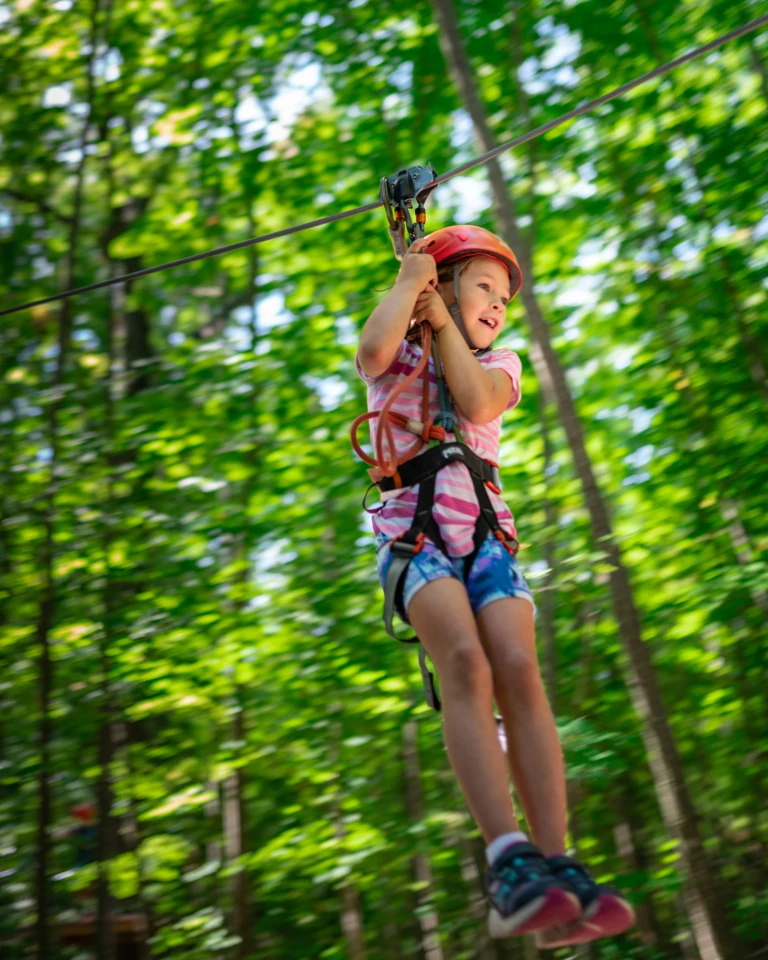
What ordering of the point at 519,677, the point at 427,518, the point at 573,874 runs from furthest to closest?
the point at 427,518, the point at 519,677, the point at 573,874

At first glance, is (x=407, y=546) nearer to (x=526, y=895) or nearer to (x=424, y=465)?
(x=424, y=465)

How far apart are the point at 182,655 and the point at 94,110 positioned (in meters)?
3.78

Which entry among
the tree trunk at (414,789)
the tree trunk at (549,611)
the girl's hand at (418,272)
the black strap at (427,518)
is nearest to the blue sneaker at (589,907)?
the black strap at (427,518)

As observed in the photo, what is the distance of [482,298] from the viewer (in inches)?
78.4

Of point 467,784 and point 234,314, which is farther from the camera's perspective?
point 234,314

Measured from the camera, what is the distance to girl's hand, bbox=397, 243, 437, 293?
5.92 feet

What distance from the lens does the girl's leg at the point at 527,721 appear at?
1.67m

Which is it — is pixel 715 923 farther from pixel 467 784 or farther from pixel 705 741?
pixel 467 784

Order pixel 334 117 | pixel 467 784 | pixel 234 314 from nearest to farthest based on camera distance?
pixel 467 784 < pixel 334 117 < pixel 234 314

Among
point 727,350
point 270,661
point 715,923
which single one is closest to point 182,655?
point 270,661

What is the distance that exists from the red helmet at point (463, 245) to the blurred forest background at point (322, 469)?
264 centimetres

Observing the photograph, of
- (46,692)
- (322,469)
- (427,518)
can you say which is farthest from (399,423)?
(46,692)

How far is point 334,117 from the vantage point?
242 inches

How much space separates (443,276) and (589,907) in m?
1.30
